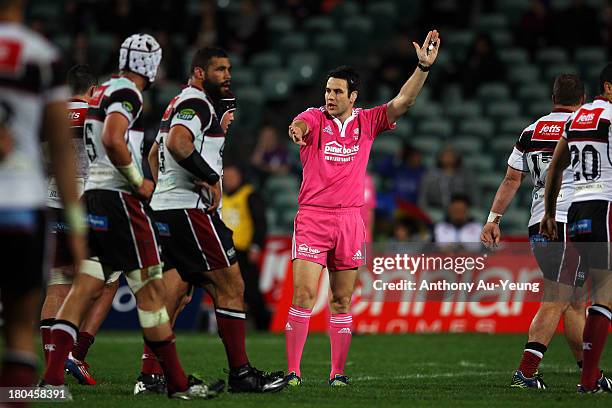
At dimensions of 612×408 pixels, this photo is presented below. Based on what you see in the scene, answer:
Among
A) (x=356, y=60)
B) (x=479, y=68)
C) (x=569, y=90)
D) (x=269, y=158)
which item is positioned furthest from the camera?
(x=356, y=60)

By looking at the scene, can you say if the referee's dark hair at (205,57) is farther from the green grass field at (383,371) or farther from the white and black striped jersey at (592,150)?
the white and black striped jersey at (592,150)

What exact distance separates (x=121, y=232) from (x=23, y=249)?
2.08 metres

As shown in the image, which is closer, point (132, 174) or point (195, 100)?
point (132, 174)

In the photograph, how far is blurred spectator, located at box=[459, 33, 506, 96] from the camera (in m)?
20.0

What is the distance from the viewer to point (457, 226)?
15625 millimetres

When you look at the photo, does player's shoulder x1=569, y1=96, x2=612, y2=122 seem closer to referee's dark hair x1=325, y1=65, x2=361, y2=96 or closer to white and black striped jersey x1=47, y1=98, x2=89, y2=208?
referee's dark hair x1=325, y1=65, x2=361, y2=96

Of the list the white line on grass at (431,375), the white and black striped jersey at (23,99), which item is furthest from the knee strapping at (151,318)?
the white line on grass at (431,375)

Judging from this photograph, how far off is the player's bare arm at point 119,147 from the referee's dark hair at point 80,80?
79.7 inches

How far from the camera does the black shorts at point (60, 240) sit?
331 inches

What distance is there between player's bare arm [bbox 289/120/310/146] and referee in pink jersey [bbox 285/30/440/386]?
0.06 ft

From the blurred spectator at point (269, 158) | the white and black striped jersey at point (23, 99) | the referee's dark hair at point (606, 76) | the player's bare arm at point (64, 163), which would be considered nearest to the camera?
the white and black striped jersey at point (23, 99)

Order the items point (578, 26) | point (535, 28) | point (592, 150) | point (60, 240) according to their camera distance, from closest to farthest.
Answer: point (592, 150)
point (60, 240)
point (578, 26)
point (535, 28)

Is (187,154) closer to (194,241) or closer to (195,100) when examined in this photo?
(195,100)

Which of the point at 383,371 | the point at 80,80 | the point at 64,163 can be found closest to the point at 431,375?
the point at 383,371
